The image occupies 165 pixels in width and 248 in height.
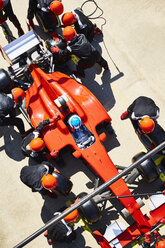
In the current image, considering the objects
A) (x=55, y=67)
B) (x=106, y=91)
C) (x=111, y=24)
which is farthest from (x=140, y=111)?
(x=111, y=24)

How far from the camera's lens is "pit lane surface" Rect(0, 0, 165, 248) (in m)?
7.33

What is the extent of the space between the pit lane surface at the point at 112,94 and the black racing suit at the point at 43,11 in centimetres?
92

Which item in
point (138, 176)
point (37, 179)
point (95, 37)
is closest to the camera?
point (37, 179)

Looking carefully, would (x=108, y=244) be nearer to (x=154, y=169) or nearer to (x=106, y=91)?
(x=154, y=169)

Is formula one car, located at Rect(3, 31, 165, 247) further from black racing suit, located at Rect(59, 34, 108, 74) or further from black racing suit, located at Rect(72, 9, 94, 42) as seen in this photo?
black racing suit, located at Rect(72, 9, 94, 42)

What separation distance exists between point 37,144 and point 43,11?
3.95 metres

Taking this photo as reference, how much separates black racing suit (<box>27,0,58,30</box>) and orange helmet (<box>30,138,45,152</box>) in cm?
376

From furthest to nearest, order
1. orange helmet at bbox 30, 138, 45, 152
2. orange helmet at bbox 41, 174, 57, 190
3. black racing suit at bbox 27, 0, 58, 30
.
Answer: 1. black racing suit at bbox 27, 0, 58, 30
2. orange helmet at bbox 30, 138, 45, 152
3. orange helmet at bbox 41, 174, 57, 190

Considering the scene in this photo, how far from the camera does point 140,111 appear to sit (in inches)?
264

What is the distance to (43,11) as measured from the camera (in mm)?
8023

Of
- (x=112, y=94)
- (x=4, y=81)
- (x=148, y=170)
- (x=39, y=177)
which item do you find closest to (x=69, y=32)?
(x=4, y=81)

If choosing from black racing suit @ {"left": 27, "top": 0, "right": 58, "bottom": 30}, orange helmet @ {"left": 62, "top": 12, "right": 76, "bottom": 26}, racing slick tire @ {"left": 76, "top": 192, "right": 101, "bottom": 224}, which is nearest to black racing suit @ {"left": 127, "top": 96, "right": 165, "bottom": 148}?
racing slick tire @ {"left": 76, "top": 192, "right": 101, "bottom": 224}

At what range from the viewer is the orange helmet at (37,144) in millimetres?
6461

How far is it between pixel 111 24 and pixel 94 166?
4.84m
